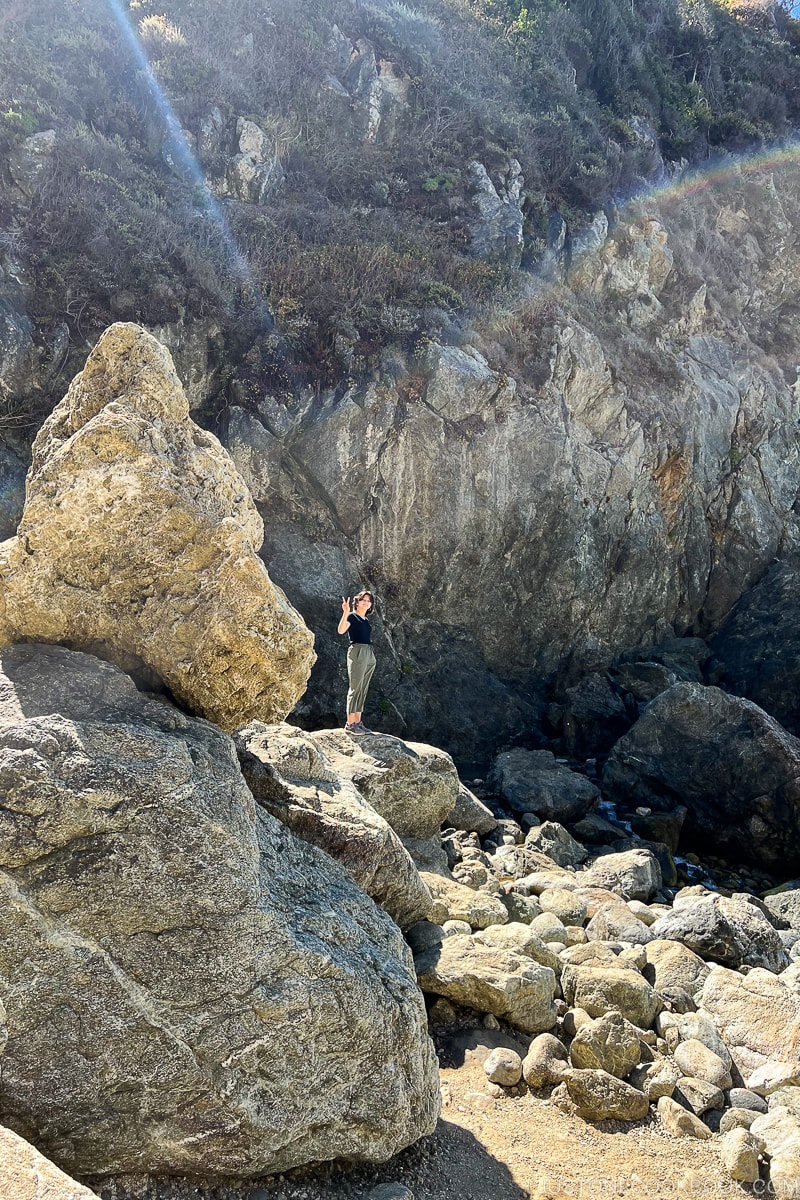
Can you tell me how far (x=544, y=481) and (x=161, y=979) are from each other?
17.5 meters

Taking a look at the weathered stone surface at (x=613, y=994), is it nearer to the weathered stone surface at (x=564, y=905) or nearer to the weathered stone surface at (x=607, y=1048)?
the weathered stone surface at (x=607, y=1048)

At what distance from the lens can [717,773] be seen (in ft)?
48.9

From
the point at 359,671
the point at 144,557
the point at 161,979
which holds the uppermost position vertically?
the point at 144,557

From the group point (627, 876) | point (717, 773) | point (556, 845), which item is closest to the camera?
point (627, 876)

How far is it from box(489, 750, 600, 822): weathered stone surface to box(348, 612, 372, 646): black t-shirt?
190 inches

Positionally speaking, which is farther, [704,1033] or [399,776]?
[399,776]

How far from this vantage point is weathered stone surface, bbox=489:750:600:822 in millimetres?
13656

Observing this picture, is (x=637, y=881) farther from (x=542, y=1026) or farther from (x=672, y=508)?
(x=672, y=508)

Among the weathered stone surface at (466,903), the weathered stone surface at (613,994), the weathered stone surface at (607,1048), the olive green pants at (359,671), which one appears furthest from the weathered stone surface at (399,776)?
the weathered stone surface at (607,1048)

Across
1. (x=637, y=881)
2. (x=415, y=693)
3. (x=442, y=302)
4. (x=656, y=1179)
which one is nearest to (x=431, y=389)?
(x=442, y=302)

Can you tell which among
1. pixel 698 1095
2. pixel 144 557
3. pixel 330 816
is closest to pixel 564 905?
pixel 698 1095

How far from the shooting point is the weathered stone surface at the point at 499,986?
613cm

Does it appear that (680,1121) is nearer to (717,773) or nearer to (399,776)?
(399,776)

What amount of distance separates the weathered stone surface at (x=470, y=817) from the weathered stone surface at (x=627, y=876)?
4.93ft
